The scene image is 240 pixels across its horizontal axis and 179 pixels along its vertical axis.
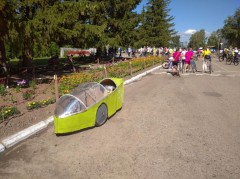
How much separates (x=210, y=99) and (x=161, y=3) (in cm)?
4287

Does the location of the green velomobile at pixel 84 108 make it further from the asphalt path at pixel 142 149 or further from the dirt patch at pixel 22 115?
the dirt patch at pixel 22 115

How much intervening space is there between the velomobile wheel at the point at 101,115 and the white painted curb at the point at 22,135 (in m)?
1.61

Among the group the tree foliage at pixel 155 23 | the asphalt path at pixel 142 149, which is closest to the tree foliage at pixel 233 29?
the tree foliage at pixel 155 23

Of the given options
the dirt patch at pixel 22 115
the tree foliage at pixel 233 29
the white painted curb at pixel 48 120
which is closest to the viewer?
the dirt patch at pixel 22 115

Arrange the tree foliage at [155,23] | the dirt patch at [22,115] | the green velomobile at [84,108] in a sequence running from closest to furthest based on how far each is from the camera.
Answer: the green velomobile at [84,108]
the dirt patch at [22,115]
the tree foliage at [155,23]

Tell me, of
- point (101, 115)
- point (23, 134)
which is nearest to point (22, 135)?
point (23, 134)

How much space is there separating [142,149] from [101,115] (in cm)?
195

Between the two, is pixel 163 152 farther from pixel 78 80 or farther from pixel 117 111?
pixel 78 80

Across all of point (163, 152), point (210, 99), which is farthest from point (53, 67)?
point (163, 152)

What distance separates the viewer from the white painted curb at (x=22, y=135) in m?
5.98

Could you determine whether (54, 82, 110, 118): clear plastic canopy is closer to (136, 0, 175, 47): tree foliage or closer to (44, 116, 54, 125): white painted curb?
(44, 116, 54, 125): white painted curb

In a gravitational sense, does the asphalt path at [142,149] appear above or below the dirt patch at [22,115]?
below

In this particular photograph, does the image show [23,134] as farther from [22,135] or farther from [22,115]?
[22,115]

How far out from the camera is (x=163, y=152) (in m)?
5.37
